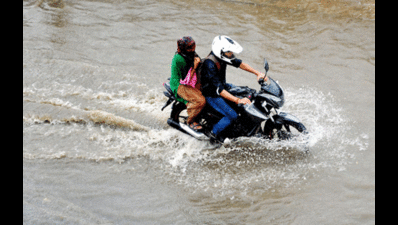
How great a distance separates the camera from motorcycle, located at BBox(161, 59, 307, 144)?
453 centimetres

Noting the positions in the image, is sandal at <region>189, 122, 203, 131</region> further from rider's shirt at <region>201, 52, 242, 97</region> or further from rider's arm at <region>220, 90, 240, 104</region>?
rider's arm at <region>220, 90, 240, 104</region>

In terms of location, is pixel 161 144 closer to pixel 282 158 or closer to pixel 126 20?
pixel 282 158

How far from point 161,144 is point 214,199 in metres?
1.75

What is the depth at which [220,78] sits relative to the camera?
4730mm

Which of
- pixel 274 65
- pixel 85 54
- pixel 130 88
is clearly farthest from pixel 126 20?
pixel 274 65

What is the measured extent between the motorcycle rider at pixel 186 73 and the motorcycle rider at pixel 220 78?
0.51ft

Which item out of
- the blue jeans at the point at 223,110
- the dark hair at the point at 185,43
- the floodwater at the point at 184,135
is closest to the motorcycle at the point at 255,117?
the blue jeans at the point at 223,110

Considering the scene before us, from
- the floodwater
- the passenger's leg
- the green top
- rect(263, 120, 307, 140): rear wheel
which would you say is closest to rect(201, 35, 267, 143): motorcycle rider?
the passenger's leg

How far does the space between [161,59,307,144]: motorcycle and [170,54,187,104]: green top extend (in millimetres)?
278

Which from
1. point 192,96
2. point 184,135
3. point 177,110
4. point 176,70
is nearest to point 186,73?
point 176,70

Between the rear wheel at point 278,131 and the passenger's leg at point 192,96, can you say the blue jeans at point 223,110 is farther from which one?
the rear wheel at point 278,131

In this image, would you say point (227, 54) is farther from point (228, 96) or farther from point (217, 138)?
point (217, 138)

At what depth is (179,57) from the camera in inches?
181

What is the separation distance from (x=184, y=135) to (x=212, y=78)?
170 cm
